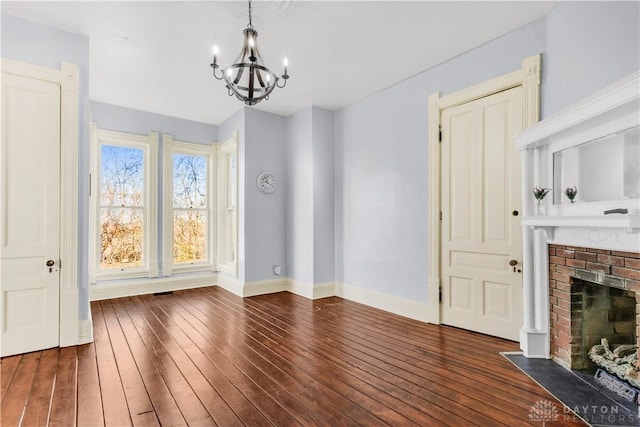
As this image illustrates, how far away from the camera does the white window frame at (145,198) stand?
201 inches

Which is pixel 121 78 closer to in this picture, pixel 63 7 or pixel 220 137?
pixel 63 7

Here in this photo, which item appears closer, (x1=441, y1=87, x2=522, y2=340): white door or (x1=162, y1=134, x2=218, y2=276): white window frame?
(x1=441, y1=87, x2=522, y2=340): white door

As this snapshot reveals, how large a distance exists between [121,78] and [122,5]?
170cm

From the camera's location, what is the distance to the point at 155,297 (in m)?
5.24

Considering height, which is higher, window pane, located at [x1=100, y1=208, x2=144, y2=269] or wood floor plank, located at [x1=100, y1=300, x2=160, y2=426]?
window pane, located at [x1=100, y1=208, x2=144, y2=269]

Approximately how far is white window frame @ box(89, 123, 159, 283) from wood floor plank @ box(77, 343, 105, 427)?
2420 millimetres

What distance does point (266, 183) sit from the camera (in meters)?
5.57

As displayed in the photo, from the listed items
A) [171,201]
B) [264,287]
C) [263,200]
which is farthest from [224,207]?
[264,287]

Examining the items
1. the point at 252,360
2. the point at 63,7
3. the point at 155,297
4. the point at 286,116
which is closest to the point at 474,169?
the point at 252,360

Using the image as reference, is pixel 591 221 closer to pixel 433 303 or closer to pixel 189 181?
pixel 433 303

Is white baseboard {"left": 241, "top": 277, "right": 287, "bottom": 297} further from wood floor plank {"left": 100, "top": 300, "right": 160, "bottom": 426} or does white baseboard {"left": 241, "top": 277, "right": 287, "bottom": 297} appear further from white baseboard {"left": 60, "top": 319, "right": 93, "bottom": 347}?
white baseboard {"left": 60, "top": 319, "right": 93, "bottom": 347}

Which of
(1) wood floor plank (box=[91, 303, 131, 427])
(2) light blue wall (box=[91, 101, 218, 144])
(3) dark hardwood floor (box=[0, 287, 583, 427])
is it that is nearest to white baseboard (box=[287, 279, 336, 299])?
(3) dark hardwood floor (box=[0, 287, 583, 427])

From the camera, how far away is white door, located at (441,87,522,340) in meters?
3.24

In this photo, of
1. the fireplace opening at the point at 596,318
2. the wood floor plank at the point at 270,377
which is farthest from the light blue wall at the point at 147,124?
the fireplace opening at the point at 596,318
